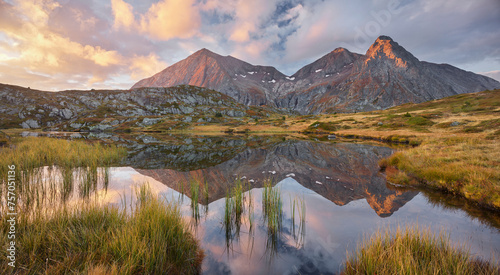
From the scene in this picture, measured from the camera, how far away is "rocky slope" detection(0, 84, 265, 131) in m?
117

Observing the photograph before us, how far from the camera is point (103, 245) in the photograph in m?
5.39

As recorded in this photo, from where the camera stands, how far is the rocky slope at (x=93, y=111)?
116875 millimetres

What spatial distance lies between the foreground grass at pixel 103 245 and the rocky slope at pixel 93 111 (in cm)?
10591

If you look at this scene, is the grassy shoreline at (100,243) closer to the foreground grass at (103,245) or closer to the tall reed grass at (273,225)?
the foreground grass at (103,245)

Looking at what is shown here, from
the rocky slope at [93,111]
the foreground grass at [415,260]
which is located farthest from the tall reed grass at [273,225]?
the rocky slope at [93,111]

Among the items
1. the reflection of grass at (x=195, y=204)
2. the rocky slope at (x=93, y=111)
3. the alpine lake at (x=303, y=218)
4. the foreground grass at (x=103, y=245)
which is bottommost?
the alpine lake at (x=303, y=218)

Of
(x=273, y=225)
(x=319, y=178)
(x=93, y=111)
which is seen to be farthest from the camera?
(x=93, y=111)

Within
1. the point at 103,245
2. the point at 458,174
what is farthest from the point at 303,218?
the point at 458,174

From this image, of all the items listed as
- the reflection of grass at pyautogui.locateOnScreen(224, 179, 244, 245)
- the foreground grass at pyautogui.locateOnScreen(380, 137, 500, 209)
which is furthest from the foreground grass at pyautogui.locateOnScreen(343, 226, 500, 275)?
the foreground grass at pyautogui.locateOnScreen(380, 137, 500, 209)

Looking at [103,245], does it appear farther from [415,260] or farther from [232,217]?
[415,260]

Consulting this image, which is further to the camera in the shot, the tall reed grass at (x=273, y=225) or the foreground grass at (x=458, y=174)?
the foreground grass at (x=458, y=174)

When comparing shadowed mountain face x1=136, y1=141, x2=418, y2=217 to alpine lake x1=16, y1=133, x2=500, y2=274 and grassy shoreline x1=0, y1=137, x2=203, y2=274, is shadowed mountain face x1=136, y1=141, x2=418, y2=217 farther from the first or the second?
grassy shoreline x1=0, y1=137, x2=203, y2=274

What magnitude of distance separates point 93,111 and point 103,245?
581 ft

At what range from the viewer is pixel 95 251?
5.13 metres
